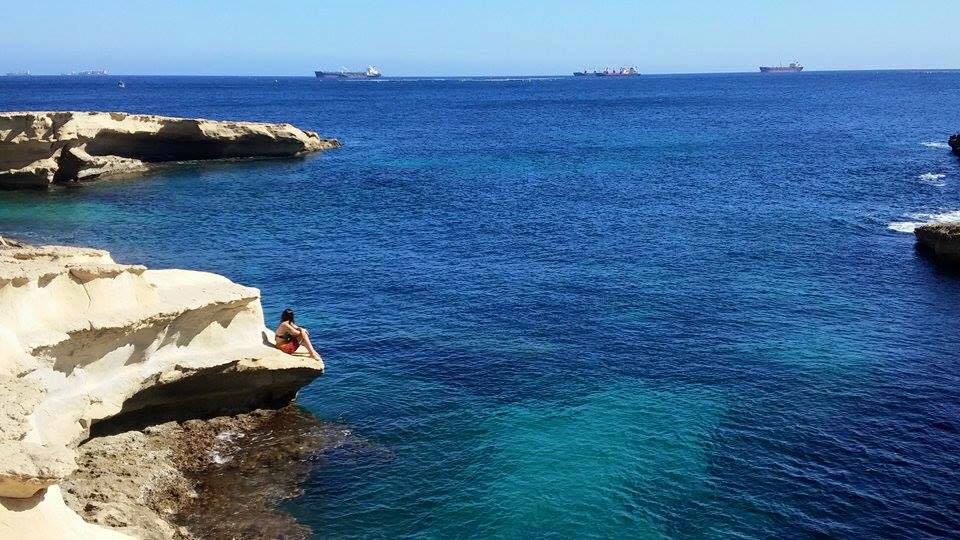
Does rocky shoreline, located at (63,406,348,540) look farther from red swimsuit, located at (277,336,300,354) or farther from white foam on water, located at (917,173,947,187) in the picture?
white foam on water, located at (917,173,947,187)

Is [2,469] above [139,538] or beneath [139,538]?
above

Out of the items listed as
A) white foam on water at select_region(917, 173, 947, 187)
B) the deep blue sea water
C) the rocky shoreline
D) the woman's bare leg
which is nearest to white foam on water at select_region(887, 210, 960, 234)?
the deep blue sea water

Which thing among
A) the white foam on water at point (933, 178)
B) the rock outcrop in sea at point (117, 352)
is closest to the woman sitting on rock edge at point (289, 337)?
the rock outcrop in sea at point (117, 352)

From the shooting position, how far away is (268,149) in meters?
92.1

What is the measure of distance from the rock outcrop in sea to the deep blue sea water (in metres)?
3.27

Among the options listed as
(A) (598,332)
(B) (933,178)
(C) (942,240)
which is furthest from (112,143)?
(B) (933,178)

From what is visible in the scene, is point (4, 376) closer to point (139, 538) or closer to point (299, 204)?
point (139, 538)

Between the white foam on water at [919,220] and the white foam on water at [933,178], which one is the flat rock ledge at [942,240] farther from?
the white foam on water at [933,178]

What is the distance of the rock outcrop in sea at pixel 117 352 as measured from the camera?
20391mm

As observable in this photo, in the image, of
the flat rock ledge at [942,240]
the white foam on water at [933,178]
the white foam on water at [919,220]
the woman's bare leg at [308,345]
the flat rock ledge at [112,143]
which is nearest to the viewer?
the woman's bare leg at [308,345]

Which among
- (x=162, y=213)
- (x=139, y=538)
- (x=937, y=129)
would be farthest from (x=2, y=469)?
(x=937, y=129)

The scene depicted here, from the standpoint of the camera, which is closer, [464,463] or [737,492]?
[737,492]

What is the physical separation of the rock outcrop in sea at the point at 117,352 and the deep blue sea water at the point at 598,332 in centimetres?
327

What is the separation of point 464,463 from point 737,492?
7.60m
